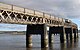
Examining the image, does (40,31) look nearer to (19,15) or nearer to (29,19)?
(29,19)

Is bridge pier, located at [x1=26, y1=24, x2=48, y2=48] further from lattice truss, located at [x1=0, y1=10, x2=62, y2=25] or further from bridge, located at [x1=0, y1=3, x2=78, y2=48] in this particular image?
lattice truss, located at [x1=0, y1=10, x2=62, y2=25]

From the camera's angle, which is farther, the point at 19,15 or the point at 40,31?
the point at 40,31

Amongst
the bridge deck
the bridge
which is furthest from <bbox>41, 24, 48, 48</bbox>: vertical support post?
the bridge deck

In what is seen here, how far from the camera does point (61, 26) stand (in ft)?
242

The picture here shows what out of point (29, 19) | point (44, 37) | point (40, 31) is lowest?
point (44, 37)

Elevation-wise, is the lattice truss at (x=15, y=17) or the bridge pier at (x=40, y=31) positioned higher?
the lattice truss at (x=15, y=17)

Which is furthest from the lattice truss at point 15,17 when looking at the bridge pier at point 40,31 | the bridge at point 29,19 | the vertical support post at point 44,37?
the vertical support post at point 44,37

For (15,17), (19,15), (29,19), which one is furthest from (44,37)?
(15,17)

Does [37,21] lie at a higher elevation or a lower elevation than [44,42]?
higher

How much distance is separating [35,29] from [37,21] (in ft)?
7.49

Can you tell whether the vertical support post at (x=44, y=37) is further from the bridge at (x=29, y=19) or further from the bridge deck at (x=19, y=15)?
the bridge deck at (x=19, y=15)

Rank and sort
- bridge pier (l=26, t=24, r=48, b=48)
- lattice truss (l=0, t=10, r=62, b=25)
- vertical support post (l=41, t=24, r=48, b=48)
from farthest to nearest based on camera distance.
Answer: bridge pier (l=26, t=24, r=48, b=48) < vertical support post (l=41, t=24, r=48, b=48) < lattice truss (l=0, t=10, r=62, b=25)

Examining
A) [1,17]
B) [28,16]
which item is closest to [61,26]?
[28,16]

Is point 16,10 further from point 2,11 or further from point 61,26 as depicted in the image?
point 61,26
